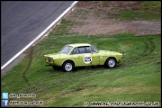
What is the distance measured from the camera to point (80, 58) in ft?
66.5

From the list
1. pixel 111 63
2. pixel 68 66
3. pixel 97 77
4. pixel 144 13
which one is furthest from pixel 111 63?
pixel 144 13

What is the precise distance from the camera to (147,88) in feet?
48.6

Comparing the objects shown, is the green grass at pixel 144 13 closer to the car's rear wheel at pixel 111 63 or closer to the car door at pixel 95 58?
the car's rear wheel at pixel 111 63

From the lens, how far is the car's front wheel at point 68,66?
19906 mm

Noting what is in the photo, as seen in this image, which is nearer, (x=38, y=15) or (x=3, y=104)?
(x=3, y=104)

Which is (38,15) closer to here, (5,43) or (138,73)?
(5,43)

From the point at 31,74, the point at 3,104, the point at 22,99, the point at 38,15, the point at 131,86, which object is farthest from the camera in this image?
the point at 38,15

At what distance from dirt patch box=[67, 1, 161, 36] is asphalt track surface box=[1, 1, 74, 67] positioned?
1.98 metres

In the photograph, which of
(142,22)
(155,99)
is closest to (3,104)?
(155,99)

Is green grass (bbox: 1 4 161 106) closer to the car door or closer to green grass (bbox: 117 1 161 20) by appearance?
the car door

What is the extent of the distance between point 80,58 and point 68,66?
2.46 feet

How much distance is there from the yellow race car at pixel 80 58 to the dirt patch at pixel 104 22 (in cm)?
858

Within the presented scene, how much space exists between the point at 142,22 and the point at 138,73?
15.6 m

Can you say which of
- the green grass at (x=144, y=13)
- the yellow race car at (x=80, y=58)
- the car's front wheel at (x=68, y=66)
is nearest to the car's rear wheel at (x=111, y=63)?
the yellow race car at (x=80, y=58)
